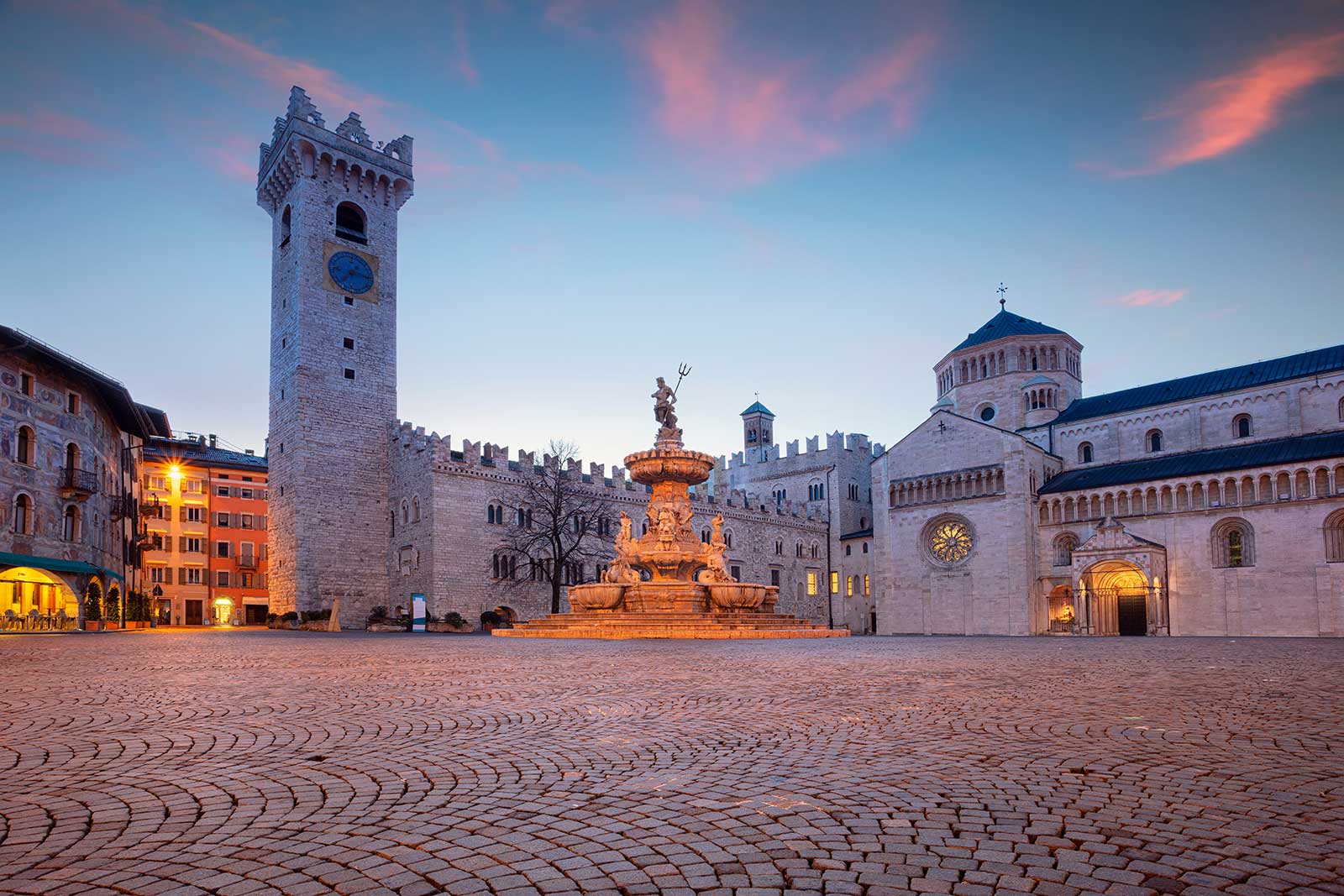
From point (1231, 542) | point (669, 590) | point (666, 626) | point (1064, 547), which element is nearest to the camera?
point (666, 626)

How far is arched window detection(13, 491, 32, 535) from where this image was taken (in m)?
32.9

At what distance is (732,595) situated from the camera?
82.8 ft

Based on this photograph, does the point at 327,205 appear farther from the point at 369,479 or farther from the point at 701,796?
the point at 701,796

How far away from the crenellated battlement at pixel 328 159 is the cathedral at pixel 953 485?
0.13 meters

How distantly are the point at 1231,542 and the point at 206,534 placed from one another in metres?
64.1

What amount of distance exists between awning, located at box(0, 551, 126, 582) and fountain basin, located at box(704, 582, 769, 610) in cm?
2494

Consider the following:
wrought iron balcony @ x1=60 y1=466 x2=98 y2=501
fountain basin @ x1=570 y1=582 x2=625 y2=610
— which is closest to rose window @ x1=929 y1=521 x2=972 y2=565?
fountain basin @ x1=570 y1=582 x2=625 y2=610

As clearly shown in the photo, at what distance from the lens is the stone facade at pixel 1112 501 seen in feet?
132

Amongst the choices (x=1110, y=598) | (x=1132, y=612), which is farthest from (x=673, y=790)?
(x=1110, y=598)

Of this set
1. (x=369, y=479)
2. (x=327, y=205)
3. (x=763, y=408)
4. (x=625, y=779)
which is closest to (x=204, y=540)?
(x=369, y=479)

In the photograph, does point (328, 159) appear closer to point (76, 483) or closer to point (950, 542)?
point (76, 483)

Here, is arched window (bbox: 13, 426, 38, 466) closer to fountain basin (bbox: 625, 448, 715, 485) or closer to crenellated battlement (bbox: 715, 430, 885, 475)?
fountain basin (bbox: 625, 448, 715, 485)

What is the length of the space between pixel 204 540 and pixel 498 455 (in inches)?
1169

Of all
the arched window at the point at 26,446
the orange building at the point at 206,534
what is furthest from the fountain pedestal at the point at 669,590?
the orange building at the point at 206,534
